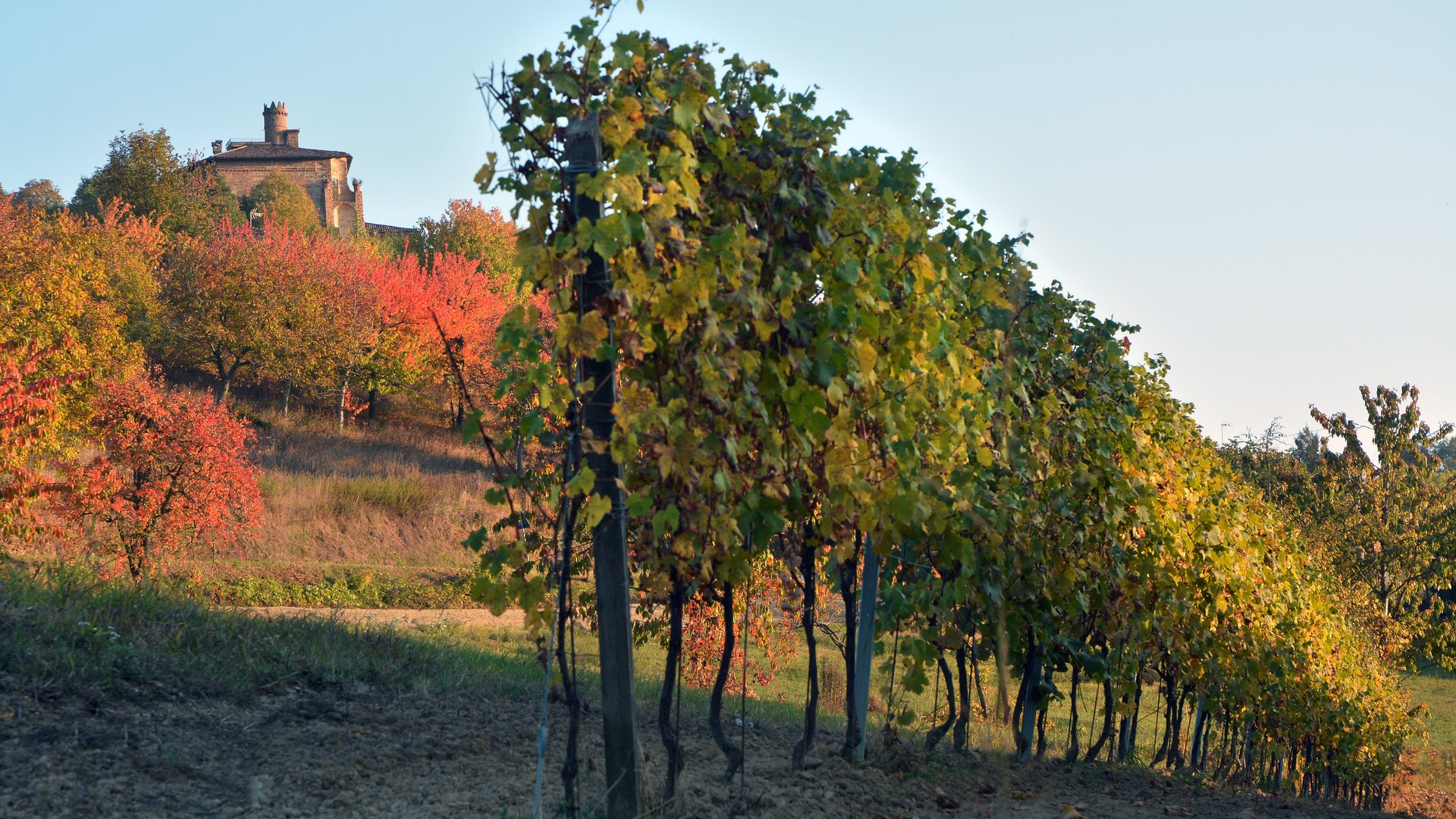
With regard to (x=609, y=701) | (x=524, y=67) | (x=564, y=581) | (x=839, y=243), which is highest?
(x=524, y=67)

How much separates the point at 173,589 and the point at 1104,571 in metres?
5.78

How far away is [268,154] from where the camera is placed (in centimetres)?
6569

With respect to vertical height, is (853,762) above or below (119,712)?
below

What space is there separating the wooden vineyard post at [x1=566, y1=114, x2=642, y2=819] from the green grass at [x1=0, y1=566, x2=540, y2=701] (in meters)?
2.27

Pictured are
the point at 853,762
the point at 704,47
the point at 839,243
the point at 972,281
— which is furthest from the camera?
the point at 972,281

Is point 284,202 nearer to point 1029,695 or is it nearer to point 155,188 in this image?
point 155,188

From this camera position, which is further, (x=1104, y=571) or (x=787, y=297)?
(x=1104, y=571)

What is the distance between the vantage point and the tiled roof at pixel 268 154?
65.2m

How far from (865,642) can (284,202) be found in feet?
175

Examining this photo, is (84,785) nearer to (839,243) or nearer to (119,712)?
(119,712)

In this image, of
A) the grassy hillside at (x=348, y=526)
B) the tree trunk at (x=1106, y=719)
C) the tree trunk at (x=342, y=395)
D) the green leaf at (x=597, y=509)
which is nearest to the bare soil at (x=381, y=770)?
the tree trunk at (x=1106, y=719)

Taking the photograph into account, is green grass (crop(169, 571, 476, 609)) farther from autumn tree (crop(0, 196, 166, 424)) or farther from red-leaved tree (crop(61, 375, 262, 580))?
autumn tree (crop(0, 196, 166, 424))

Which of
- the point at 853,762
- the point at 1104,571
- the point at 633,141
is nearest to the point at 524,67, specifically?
the point at 633,141

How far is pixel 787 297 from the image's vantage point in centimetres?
384
